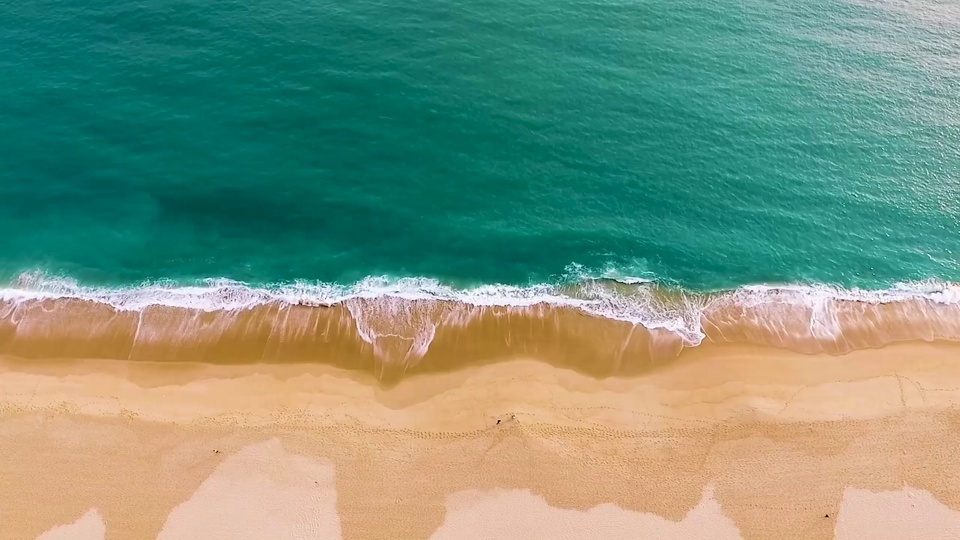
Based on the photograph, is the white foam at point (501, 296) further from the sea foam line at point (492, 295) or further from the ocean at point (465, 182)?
the ocean at point (465, 182)

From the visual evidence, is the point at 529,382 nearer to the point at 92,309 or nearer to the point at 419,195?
the point at 419,195

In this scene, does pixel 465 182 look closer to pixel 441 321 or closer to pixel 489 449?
pixel 441 321

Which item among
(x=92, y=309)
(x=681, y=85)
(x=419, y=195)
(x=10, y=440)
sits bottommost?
(x=10, y=440)

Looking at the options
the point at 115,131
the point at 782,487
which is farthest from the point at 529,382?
the point at 115,131

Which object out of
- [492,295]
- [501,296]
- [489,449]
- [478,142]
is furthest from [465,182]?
[489,449]

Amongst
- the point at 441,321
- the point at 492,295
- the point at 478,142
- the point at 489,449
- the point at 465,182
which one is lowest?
the point at 489,449

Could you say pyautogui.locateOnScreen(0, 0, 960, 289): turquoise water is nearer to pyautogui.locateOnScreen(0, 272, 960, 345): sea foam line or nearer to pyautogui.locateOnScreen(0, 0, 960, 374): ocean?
pyautogui.locateOnScreen(0, 0, 960, 374): ocean

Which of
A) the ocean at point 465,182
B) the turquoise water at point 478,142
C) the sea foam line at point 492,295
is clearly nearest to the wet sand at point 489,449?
the ocean at point 465,182
